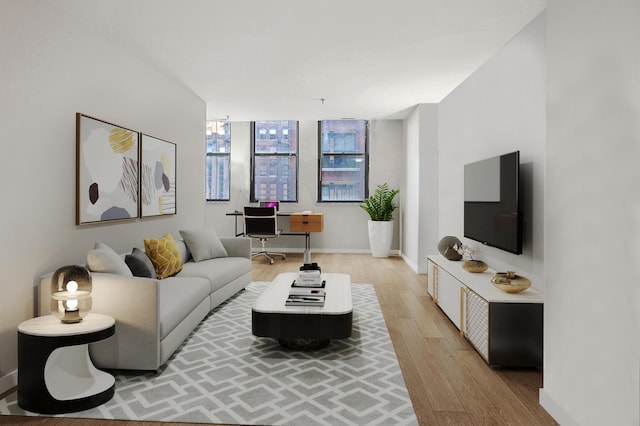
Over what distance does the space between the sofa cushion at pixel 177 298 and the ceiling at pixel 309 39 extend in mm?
2015

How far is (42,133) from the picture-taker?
8.91 ft

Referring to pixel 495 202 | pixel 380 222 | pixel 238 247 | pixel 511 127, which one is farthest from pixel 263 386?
pixel 380 222

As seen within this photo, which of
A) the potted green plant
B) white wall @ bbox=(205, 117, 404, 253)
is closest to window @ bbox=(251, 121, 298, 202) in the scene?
white wall @ bbox=(205, 117, 404, 253)

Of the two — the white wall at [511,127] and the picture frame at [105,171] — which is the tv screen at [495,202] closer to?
the white wall at [511,127]

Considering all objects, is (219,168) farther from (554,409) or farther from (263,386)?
(554,409)

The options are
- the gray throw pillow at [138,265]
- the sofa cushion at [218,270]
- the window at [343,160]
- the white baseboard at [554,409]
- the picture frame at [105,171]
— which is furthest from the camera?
the window at [343,160]

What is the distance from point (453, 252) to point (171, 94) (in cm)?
358

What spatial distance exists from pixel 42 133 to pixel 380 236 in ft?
18.7

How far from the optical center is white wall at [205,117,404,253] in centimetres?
798

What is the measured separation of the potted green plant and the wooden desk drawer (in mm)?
876

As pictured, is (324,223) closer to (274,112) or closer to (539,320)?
(274,112)

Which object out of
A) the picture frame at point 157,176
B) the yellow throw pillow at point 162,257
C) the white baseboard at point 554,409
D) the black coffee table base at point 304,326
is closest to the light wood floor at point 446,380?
the white baseboard at point 554,409

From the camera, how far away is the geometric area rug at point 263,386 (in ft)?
6.86

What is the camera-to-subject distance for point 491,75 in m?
3.79
